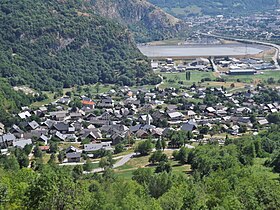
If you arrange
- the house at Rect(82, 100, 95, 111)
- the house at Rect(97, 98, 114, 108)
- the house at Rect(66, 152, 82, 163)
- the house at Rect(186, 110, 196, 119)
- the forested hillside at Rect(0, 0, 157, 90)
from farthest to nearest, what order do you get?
the forested hillside at Rect(0, 0, 157, 90), the house at Rect(97, 98, 114, 108), the house at Rect(82, 100, 95, 111), the house at Rect(186, 110, 196, 119), the house at Rect(66, 152, 82, 163)

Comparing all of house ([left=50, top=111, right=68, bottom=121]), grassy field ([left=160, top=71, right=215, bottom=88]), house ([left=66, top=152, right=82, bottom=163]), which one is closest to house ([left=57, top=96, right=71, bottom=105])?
house ([left=50, top=111, right=68, bottom=121])

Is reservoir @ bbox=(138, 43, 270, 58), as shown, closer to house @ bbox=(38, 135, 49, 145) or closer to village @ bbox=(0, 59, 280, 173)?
village @ bbox=(0, 59, 280, 173)

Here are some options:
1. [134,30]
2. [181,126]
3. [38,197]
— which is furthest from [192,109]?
[134,30]

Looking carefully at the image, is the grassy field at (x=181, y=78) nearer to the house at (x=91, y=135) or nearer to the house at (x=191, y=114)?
the house at (x=191, y=114)

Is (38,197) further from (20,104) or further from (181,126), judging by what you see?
(20,104)

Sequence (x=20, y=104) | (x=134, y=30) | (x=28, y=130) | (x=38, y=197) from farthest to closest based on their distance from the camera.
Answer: (x=134, y=30)
(x=20, y=104)
(x=28, y=130)
(x=38, y=197)

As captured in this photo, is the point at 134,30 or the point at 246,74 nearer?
the point at 246,74
